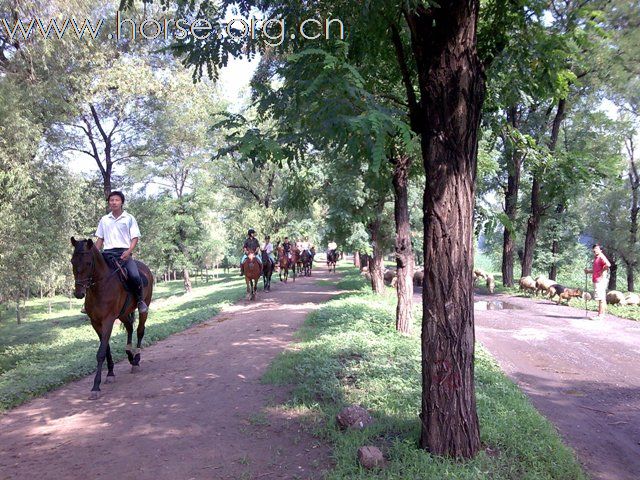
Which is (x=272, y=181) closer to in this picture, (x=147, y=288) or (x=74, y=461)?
(x=147, y=288)

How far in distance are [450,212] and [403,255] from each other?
5.76 meters

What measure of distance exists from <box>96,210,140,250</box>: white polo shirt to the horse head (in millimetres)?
914

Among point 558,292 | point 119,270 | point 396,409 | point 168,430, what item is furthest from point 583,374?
point 558,292

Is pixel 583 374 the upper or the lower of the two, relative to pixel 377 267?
lower

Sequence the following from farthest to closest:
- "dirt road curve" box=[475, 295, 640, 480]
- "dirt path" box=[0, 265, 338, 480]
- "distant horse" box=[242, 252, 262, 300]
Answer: "distant horse" box=[242, 252, 262, 300]
"dirt road curve" box=[475, 295, 640, 480]
"dirt path" box=[0, 265, 338, 480]

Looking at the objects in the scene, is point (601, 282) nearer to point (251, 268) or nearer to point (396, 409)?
point (396, 409)

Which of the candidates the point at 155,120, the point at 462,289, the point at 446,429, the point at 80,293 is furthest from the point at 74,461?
the point at 155,120

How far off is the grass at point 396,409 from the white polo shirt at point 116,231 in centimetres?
322

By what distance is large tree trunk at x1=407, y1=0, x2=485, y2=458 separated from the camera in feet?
13.2

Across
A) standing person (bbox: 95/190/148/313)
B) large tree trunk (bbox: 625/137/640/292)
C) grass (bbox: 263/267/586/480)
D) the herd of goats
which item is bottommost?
grass (bbox: 263/267/586/480)

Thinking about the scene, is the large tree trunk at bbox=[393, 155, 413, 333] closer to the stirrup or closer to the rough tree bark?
the stirrup

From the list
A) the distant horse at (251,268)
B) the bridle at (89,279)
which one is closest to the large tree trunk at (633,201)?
the distant horse at (251,268)

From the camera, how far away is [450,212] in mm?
4086

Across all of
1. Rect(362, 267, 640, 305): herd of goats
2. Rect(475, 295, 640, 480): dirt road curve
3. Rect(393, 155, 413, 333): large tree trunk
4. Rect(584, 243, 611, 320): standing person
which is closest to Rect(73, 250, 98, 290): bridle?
Rect(393, 155, 413, 333): large tree trunk
